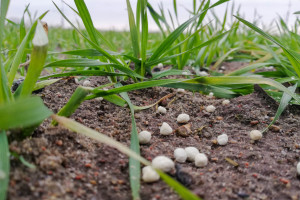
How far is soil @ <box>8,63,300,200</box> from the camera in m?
0.76

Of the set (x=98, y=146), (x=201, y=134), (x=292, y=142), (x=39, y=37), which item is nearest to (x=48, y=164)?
(x=98, y=146)

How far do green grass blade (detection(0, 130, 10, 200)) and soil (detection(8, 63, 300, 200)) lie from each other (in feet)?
0.12

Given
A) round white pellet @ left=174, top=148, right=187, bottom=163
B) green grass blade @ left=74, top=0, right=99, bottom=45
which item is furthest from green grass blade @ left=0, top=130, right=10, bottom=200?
green grass blade @ left=74, top=0, right=99, bottom=45

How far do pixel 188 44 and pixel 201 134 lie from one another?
0.72m

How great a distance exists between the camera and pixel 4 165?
674 millimetres

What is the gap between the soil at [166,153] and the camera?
0.76m

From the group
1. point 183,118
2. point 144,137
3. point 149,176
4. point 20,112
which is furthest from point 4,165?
point 183,118

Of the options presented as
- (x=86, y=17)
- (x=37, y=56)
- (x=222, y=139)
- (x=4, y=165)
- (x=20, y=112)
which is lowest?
(x=222, y=139)

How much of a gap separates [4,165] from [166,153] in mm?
504

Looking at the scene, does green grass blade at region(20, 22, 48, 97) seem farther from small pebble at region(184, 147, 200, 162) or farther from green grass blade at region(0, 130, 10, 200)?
small pebble at region(184, 147, 200, 162)

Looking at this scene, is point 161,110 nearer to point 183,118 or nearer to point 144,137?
point 183,118

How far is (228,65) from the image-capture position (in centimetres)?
259

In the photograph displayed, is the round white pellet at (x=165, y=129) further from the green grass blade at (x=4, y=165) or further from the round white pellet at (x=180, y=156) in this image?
the green grass blade at (x=4, y=165)

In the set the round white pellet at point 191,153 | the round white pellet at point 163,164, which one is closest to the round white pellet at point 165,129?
the round white pellet at point 191,153
